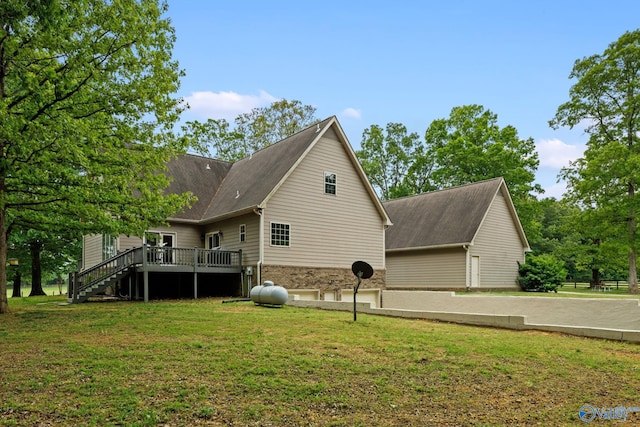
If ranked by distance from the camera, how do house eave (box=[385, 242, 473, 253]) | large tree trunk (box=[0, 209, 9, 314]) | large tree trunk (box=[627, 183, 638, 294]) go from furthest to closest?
large tree trunk (box=[627, 183, 638, 294]) → house eave (box=[385, 242, 473, 253]) → large tree trunk (box=[0, 209, 9, 314])

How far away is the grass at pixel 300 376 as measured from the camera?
5199 millimetres

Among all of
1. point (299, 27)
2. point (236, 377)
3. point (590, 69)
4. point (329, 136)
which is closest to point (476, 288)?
point (329, 136)

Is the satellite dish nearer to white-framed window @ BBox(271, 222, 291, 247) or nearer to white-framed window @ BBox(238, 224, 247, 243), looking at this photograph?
white-framed window @ BBox(271, 222, 291, 247)

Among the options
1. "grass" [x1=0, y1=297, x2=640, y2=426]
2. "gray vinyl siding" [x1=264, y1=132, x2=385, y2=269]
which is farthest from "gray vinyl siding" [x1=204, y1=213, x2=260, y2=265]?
"grass" [x1=0, y1=297, x2=640, y2=426]

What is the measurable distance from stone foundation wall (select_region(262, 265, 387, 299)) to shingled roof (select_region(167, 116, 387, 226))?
3.03 m

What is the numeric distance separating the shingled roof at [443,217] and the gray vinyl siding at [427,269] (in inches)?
26.6

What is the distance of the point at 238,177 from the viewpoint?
2486 centimetres

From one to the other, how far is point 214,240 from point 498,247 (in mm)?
16311

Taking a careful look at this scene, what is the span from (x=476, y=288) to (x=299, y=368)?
813 inches

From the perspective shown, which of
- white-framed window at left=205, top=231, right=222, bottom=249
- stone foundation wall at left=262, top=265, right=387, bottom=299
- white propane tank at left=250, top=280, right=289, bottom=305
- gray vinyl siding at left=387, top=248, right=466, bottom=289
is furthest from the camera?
gray vinyl siding at left=387, top=248, right=466, bottom=289

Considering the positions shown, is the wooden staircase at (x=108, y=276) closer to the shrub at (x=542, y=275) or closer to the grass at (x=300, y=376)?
the grass at (x=300, y=376)

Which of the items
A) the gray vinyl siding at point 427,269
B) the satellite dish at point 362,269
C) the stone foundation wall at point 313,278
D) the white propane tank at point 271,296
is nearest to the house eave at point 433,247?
the gray vinyl siding at point 427,269

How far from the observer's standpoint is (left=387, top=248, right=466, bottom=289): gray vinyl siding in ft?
84.9

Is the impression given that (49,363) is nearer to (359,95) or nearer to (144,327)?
(144,327)
